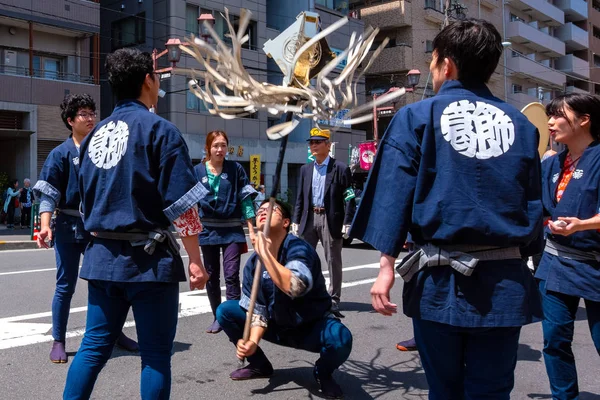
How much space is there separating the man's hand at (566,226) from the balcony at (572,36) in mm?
48620

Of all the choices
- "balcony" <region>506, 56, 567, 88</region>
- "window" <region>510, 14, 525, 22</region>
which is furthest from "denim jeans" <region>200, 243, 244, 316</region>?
"window" <region>510, 14, 525, 22</region>

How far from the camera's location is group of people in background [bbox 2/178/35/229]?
19344 millimetres

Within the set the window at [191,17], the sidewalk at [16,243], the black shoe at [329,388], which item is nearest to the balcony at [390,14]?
the window at [191,17]

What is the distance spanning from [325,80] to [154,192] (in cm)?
95

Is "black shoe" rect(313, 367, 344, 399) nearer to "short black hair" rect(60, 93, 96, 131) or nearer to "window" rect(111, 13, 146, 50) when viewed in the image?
"short black hair" rect(60, 93, 96, 131)

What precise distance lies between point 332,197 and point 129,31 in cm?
2190

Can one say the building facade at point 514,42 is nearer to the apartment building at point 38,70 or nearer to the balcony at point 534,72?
the balcony at point 534,72

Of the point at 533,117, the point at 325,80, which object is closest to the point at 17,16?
the point at 533,117

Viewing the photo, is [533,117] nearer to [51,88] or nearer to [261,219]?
[261,219]

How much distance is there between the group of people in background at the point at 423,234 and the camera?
2203 mm

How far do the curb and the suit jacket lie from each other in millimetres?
10150

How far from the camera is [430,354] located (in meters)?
2.31

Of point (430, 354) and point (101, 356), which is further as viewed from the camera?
point (101, 356)

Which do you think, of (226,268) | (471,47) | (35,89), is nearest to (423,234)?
(471,47)
